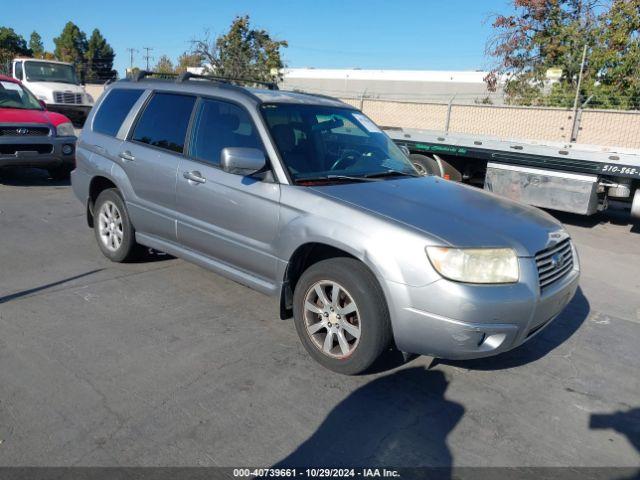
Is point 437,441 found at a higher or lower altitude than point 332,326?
lower

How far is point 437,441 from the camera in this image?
10.1 ft

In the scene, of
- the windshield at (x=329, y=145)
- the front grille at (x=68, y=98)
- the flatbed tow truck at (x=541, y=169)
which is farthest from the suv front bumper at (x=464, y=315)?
the front grille at (x=68, y=98)

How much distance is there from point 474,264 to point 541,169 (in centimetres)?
603

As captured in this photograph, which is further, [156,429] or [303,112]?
[303,112]

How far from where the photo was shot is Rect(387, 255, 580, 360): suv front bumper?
3.21m

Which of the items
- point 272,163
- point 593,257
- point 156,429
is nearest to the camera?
point 156,429

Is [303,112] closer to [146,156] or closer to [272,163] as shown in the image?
[272,163]

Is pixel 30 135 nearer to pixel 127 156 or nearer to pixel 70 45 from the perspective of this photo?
pixel 127 156

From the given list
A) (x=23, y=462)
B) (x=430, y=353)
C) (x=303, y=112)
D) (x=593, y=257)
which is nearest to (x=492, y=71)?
(x=593, y=257)

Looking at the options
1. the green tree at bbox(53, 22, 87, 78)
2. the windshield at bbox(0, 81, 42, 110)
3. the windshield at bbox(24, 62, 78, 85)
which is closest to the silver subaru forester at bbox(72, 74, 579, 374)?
the windshield at bbox(0, 81, 42, 110)

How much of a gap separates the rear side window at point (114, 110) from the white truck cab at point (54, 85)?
1495 cm

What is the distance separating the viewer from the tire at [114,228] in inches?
216

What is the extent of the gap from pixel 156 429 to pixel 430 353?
1633mm

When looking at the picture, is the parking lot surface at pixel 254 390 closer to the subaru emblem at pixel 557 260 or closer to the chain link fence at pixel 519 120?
the subaru emblem at pixel 557 260
